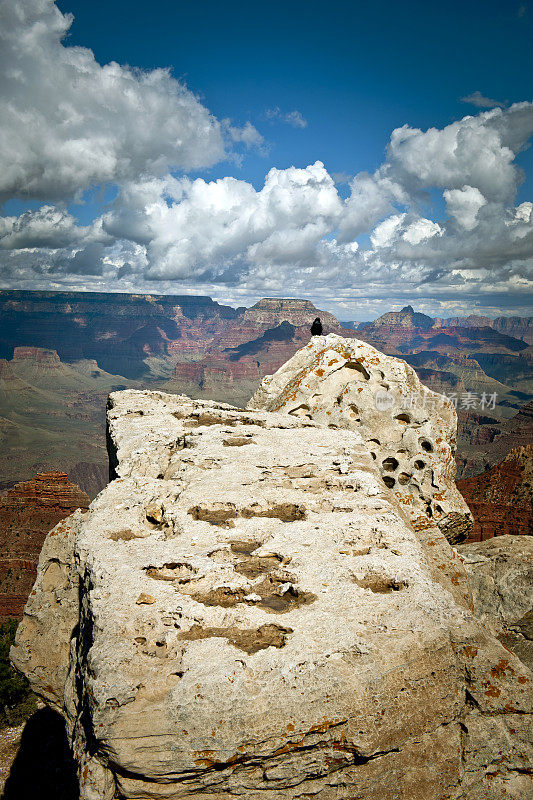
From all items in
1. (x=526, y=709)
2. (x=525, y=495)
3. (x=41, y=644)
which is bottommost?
(x=525, y=495)

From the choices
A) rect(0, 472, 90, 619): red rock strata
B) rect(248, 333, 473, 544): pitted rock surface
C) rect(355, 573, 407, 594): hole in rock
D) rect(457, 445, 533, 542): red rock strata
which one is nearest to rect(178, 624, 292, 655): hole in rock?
rect(355, 573, 407, 594): hole in rock

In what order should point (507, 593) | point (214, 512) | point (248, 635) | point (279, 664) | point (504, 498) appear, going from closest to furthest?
point (279, 664)
point (248, 635)
point (214, 512)
point (507, 593)
point (504, 498)

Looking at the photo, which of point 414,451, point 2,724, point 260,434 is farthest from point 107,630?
point 2,724

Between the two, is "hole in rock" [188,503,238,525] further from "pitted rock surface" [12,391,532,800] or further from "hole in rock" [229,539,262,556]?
"hole in rock" [229,539,262,556]

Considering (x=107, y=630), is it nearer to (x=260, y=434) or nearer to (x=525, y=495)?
(x=260, y=434)

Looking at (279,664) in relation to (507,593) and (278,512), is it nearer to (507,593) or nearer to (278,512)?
(278,512)

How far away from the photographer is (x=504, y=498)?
22031 millimetres

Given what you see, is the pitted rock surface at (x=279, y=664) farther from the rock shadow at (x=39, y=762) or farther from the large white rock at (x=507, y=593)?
the rock shadow at (x=39, y=762)

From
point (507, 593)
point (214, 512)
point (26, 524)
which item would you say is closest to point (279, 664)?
point (214, 512)

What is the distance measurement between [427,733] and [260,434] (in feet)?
20.1

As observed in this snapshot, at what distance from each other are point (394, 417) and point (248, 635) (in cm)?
762

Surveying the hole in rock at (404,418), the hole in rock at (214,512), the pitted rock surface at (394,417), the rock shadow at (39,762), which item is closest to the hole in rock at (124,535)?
the hole in rock at (214,512)

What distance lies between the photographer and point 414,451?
410 inches

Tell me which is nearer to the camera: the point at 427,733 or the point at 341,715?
A: the point at 341,715
